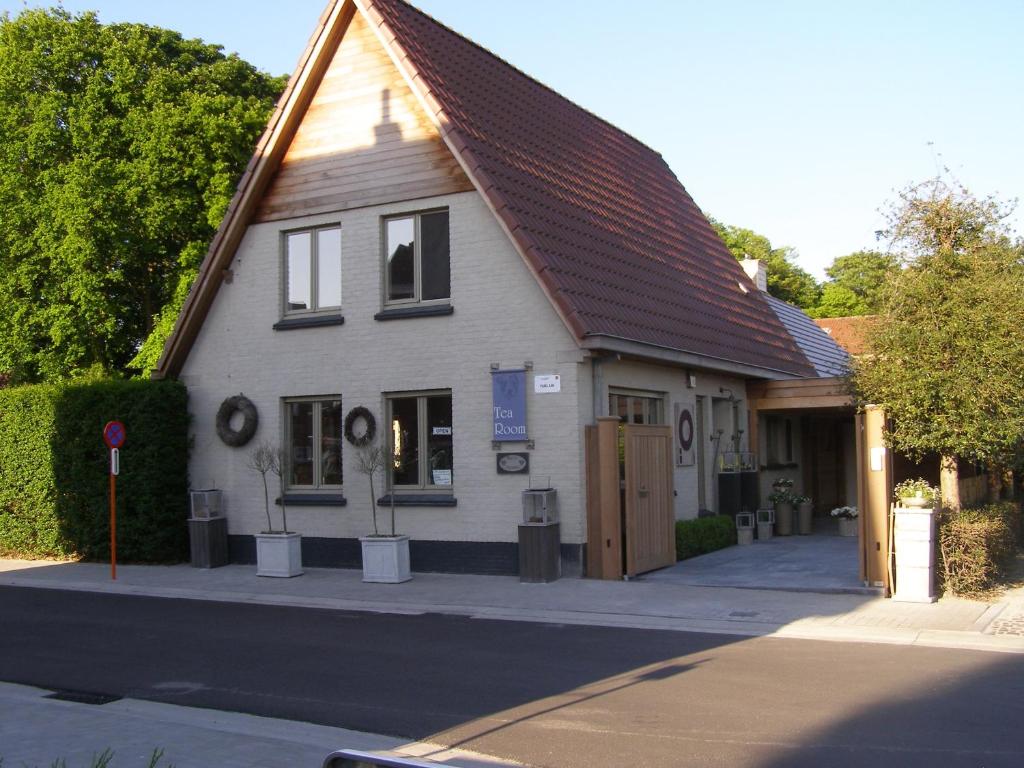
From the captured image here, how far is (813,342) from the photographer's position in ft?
89.6

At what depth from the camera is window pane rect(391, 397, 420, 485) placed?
55.7ft

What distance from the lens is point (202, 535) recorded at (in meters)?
18.1

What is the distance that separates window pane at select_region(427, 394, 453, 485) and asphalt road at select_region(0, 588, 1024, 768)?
12.8 ft

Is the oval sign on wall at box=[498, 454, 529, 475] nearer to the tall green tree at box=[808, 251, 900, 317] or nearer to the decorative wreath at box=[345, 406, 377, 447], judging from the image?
the decorative wreath at box=[345, 406, 377, 447]

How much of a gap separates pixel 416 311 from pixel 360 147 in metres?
2.92

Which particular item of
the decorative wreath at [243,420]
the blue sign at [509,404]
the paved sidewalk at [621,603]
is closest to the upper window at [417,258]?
the blue sign at [509,404]

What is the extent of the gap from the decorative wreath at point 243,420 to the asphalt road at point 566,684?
18.3 ft

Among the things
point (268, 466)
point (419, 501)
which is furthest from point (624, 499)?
point (268, 466)

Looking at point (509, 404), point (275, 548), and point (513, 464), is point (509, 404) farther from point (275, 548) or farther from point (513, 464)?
point (275, 548)

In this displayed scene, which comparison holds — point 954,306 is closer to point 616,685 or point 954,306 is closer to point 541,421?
point 541,421

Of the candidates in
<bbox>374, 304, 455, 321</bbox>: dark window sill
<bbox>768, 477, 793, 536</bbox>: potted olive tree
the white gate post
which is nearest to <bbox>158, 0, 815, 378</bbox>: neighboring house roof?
<bbox>374, 304, 455, 321</bbox>: dark window sill

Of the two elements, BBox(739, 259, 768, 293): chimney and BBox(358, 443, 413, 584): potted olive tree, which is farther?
BBox(739, 259, 768, 293): chimney

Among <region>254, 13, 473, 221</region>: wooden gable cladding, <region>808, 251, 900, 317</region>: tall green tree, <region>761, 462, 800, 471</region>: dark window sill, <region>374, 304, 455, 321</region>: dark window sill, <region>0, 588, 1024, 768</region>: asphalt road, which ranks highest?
<region>808, 251, 900, 317</region>: tall green tree

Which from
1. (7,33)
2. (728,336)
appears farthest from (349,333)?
(7,33)
